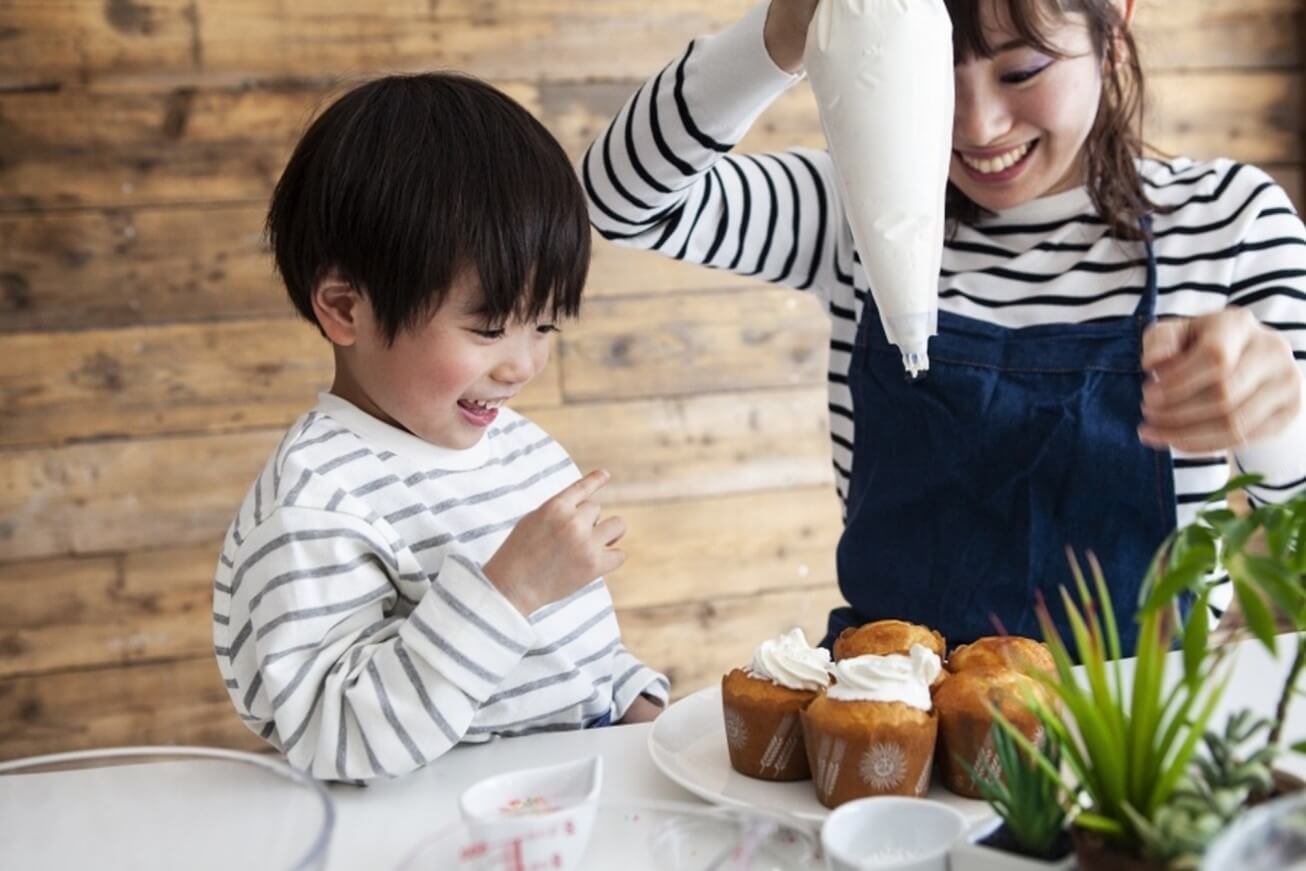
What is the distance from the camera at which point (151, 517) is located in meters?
2.29

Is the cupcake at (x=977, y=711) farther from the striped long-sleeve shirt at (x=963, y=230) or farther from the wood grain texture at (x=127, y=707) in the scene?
the wood grain texture at (x=127, y=707)

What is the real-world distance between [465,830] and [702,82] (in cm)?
77

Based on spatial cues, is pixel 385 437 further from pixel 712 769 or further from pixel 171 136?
pixel 171 136

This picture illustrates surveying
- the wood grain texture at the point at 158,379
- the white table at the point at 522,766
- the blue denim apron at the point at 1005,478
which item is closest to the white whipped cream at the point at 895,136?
the white table at the point at 522,766

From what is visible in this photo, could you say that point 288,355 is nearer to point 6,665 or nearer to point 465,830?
point 6,665

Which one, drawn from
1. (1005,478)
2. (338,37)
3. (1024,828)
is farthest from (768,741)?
(338,37)

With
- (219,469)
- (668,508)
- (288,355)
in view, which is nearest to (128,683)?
(219,469)

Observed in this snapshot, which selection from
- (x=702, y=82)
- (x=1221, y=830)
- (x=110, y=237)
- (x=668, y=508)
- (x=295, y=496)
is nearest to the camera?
(x=1221, y=830)

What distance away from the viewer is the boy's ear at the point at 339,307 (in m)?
1.08

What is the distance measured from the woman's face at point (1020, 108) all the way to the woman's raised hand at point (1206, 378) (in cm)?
34

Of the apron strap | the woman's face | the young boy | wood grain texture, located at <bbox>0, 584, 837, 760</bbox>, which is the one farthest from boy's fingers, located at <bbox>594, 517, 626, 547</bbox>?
wood grain texture, located at <bbox>0, 584, 837, 760</bbox>

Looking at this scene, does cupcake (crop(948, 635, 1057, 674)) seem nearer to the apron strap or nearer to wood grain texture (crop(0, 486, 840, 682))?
Answer: the apron strap

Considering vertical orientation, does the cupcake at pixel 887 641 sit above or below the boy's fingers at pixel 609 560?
below

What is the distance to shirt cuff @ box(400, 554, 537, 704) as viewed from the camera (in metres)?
0.93
